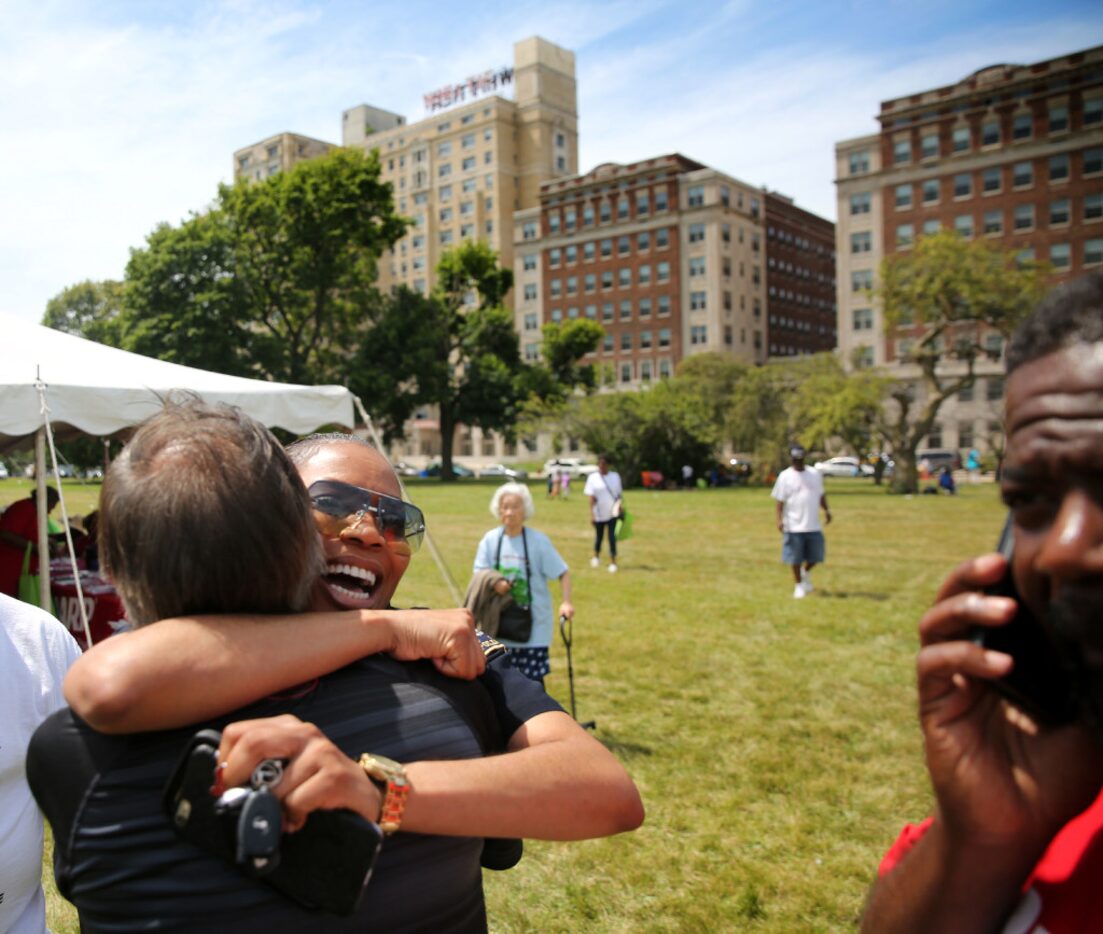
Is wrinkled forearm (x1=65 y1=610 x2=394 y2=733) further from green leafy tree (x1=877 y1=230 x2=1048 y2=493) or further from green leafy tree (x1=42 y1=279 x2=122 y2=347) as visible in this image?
green leafy tree (x1=42 y1=279 x2=122 y2=347)

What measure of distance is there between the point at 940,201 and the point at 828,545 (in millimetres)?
57467

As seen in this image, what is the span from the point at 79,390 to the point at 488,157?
97768 millimetres

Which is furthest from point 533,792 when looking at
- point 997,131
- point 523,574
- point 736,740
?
point 997,131

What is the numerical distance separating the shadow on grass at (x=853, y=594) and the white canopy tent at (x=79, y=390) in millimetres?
7907

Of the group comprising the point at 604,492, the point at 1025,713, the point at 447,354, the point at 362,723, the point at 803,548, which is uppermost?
the point at 447,354

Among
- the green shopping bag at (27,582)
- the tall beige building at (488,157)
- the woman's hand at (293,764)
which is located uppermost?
the tall beige building at (488,157)

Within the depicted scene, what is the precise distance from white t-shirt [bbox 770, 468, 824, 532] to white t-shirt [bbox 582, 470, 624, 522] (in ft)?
12.7

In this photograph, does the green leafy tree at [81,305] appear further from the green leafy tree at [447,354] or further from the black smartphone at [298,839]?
the black smartphone at [298,839]

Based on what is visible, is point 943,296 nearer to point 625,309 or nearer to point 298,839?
point 298,839

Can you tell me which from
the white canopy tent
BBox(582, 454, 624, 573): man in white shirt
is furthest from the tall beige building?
the white canopy tent

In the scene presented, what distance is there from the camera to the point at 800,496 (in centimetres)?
1110

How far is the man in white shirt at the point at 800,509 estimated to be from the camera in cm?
1108

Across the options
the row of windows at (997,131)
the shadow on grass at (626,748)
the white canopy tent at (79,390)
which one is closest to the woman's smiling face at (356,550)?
the white canopy tent at (79,390)

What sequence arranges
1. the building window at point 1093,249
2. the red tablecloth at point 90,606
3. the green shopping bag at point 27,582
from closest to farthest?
1. the green shopping bag at point 27,582
2. the red tablecloth at point 90,606
3. the building window at point 1093,249
